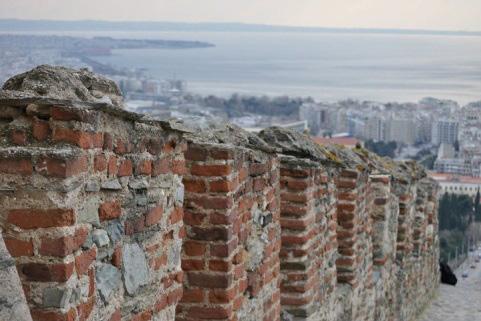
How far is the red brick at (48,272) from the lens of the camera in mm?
2322

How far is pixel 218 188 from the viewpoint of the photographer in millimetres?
3625

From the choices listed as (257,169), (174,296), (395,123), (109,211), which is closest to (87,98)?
(109,211)

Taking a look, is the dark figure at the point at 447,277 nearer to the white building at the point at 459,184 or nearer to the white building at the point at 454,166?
the white building at the point at 459,184

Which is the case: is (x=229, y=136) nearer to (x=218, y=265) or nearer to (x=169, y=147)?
(x=218, y=265)

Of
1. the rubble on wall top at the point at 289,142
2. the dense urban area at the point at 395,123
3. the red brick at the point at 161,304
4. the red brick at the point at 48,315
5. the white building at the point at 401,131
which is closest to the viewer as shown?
the red brick at the point at 48,315

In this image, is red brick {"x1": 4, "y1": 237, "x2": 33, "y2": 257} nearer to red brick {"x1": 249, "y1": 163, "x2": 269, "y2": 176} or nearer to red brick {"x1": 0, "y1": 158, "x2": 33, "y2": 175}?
red brick {"x1": 0, "y1": 158, "x2": 33, "y2": 175}

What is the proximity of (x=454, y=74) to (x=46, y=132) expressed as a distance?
134683 mm

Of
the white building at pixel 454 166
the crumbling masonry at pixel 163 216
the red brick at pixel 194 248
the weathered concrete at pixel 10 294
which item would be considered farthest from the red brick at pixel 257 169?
the white building at pixel 454 166

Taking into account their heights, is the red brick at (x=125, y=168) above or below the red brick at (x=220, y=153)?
above

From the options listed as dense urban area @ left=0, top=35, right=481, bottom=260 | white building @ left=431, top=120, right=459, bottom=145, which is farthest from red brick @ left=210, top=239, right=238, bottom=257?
white building @ left=431, top=120, right=459, bottom=145

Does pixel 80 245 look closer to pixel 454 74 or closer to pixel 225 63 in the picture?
pixel 454 74

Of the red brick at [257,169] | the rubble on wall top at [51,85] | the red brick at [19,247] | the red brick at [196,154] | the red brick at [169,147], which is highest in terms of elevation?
the rubble on wall top at [51,85]

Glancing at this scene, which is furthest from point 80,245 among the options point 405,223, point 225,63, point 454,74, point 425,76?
point 225,63

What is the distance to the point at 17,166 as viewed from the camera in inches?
92.0
